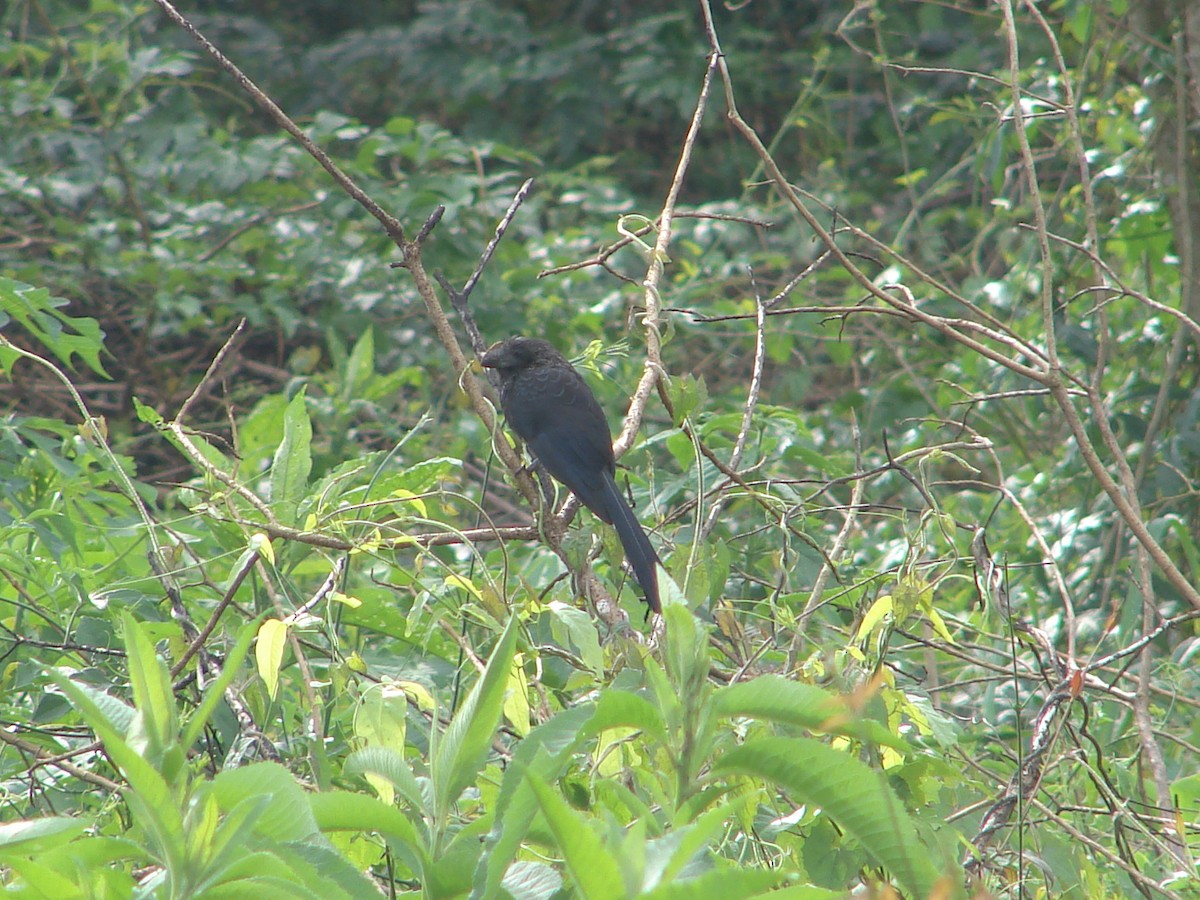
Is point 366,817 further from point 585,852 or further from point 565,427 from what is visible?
point 565,427

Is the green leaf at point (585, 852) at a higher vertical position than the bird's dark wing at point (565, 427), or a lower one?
higher

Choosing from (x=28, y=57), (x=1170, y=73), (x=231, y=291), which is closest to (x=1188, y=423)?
(x=1170, y=73)

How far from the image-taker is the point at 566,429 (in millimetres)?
3861

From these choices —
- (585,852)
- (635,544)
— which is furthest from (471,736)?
(635,544)

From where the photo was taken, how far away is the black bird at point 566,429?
2971mm

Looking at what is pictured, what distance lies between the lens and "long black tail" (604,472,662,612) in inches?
107

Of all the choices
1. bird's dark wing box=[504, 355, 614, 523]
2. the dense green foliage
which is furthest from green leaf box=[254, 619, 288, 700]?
bird's dark wing box=[504, 355, 614, 523]

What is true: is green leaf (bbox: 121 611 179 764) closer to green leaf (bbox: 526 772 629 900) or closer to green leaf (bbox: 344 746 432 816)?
green leaf (bbox: 344 746 432 816)

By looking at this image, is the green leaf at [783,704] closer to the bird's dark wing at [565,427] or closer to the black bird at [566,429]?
the black bird at [566,429]

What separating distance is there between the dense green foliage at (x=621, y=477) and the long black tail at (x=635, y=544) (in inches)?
5.0

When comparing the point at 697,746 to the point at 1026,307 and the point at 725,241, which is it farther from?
the point at 725,241

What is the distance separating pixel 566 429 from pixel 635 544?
101cm

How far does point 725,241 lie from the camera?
24.2 ft

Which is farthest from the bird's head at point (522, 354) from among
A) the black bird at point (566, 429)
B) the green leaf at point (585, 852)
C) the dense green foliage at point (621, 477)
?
the green leaf at point (585, 852)
